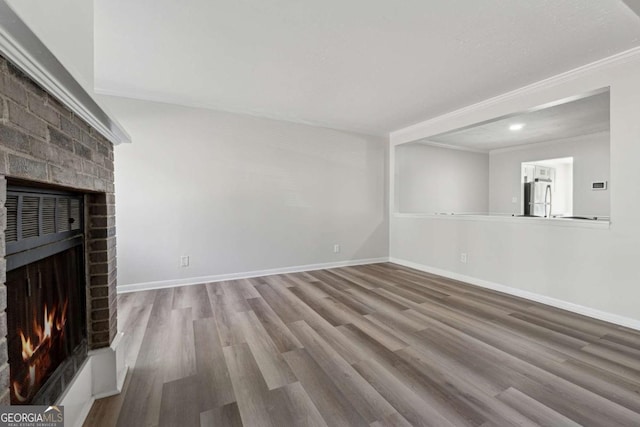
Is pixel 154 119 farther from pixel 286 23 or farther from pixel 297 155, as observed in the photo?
pixel 286 23

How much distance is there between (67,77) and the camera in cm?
91

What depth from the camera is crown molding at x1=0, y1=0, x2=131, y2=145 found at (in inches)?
25.0

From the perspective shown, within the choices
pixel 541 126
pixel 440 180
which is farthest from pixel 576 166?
pixel 440 180

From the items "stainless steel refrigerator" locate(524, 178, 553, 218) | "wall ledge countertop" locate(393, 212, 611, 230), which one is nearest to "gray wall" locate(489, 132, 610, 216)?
"stainless steel refrigerator" locate(524, 178, 553, 218)

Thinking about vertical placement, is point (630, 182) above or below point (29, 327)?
above

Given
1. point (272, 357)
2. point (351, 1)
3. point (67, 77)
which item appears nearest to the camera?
point (67, 77)

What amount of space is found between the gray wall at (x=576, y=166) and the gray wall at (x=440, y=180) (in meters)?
0.37

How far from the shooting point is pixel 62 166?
1.05 metres

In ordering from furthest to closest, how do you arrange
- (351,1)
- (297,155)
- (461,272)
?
(297,155), (461,272), (351,1)

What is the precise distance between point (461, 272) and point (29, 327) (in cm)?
418

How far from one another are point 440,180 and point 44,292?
237 inches

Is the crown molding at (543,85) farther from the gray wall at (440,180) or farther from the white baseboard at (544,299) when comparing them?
the white baseboard at (544,299)

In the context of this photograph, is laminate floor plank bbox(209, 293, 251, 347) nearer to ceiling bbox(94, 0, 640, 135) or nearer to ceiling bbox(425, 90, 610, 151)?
ceiling bbox(94, 0, 640, 135)

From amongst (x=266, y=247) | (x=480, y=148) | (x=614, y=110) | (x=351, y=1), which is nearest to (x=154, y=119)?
(x=266, y=247)
